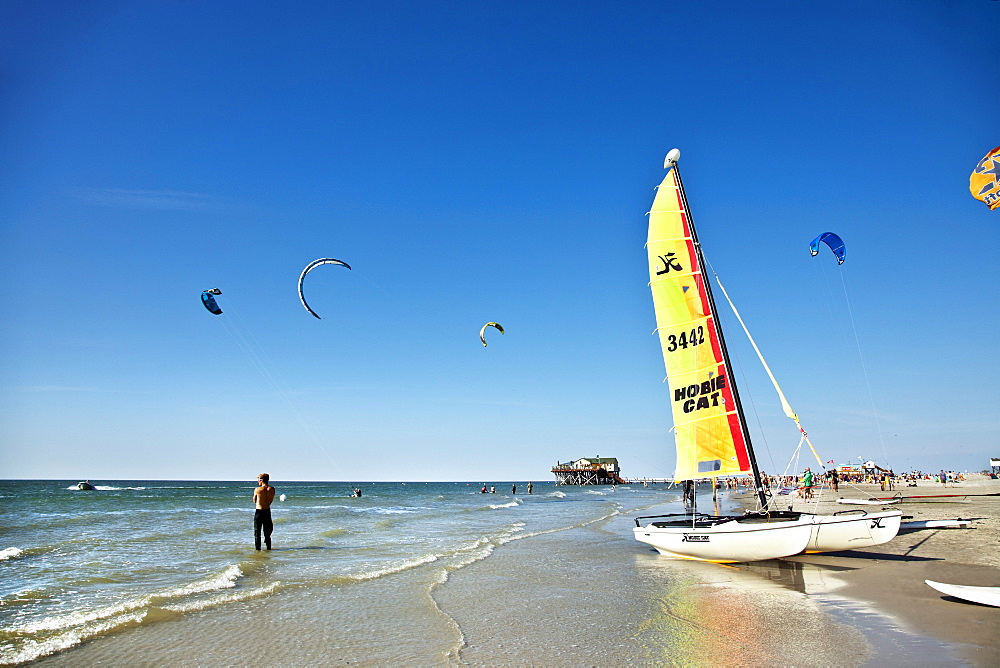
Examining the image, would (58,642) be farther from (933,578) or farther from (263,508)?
(933,578)

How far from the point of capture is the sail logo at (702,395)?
12.2 metres

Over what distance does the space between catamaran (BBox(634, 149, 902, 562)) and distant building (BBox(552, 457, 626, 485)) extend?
A: 93.1 meters

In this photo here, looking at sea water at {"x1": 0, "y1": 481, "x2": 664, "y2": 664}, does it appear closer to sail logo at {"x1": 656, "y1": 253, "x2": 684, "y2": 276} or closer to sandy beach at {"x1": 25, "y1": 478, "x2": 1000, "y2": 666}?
sandy beach at {"x1": 25, "y1": 478, "x2": 1000, "y2": 666}

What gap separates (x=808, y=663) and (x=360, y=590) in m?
6.43

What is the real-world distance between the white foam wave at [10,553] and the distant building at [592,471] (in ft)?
310

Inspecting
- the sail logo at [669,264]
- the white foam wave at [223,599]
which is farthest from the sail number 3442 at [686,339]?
the white foam wave at [223,599]

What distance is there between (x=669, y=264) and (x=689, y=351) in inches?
78.4

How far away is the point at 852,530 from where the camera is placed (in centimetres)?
985

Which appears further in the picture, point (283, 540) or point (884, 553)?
point (283, 540)

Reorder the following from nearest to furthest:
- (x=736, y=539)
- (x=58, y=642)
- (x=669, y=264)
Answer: (x=58, y=642) < (x=736, y=539) < (x=669, y=264)

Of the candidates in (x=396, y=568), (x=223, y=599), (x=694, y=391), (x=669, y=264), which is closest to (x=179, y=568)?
(x=223, y=599)

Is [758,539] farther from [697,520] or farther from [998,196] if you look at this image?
[998,196]

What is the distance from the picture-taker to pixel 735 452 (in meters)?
12.0

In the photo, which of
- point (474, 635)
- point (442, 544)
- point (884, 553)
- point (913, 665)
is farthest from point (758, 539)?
point (442, 544)
